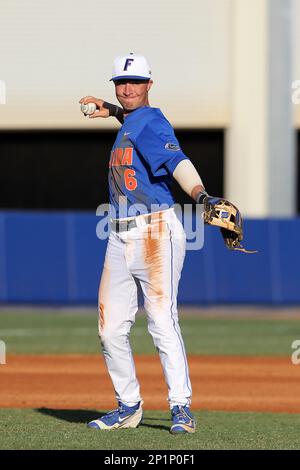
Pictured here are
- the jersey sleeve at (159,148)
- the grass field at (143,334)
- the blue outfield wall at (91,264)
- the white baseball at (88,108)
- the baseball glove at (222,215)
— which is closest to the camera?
the baseball glove at (222,215)

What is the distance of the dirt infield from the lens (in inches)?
Result: 365

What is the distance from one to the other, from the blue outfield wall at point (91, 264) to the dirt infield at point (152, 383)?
707 centimetres

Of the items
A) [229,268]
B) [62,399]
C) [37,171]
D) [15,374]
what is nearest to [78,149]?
[37,171]

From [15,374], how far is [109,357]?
4144 mm

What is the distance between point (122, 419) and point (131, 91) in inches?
82.2

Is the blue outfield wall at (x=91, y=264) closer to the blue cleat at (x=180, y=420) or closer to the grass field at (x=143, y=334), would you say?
the grass field at (x=143, y=334)

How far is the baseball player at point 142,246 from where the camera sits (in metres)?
7.09

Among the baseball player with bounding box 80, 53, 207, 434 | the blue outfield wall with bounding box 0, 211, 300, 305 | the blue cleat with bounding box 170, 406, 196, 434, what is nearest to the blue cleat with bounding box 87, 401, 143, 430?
the baseball player with bounding box 80, 53, 207, 434

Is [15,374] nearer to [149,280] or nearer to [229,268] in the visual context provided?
[149,280]

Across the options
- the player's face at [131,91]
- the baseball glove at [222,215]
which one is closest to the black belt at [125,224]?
the baseball glove at [222,215]

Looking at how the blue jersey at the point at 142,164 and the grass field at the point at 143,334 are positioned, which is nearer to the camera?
the blue jersey at the point at 142,164

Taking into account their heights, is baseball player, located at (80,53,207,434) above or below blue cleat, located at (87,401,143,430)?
above

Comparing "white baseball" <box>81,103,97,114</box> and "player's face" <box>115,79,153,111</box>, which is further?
"white baseball" <box>81,103,97,114</box>

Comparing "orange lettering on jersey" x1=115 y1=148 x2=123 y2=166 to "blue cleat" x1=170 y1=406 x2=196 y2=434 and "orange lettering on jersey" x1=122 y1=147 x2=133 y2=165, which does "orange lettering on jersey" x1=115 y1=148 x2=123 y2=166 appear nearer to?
"orange lettering on jersey" x1=122 y1=147 x2=133 y2=165
